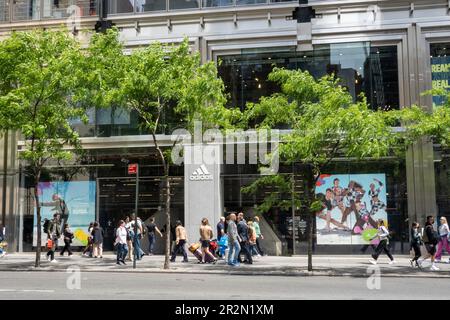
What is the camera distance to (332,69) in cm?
2123

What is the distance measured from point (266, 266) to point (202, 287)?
18.2 ft

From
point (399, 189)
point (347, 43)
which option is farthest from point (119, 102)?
point (399, 189)

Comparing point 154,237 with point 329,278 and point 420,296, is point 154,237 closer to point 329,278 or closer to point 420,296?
point 329,278

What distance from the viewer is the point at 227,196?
21797mm

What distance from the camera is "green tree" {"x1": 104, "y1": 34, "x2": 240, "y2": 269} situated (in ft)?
54.1

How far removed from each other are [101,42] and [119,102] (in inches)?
105

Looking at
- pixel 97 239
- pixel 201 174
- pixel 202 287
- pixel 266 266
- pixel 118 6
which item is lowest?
pixel 266 266

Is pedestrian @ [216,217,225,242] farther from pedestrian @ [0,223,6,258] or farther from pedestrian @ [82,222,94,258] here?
pedestrian @ [0,223,6,258]

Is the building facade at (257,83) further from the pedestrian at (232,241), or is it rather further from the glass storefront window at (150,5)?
the pedestrian at (232,241)

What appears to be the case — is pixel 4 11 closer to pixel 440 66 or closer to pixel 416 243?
pixel 440 66

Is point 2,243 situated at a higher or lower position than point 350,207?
lower

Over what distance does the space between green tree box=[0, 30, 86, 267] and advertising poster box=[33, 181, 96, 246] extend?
4.68m

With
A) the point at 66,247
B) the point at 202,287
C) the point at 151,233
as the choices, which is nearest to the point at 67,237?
the point at 66,247

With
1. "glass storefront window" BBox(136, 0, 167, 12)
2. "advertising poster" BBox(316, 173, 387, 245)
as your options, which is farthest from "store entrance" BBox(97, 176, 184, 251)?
"glass storefront window" BBox(136, 0, 167, 12)
